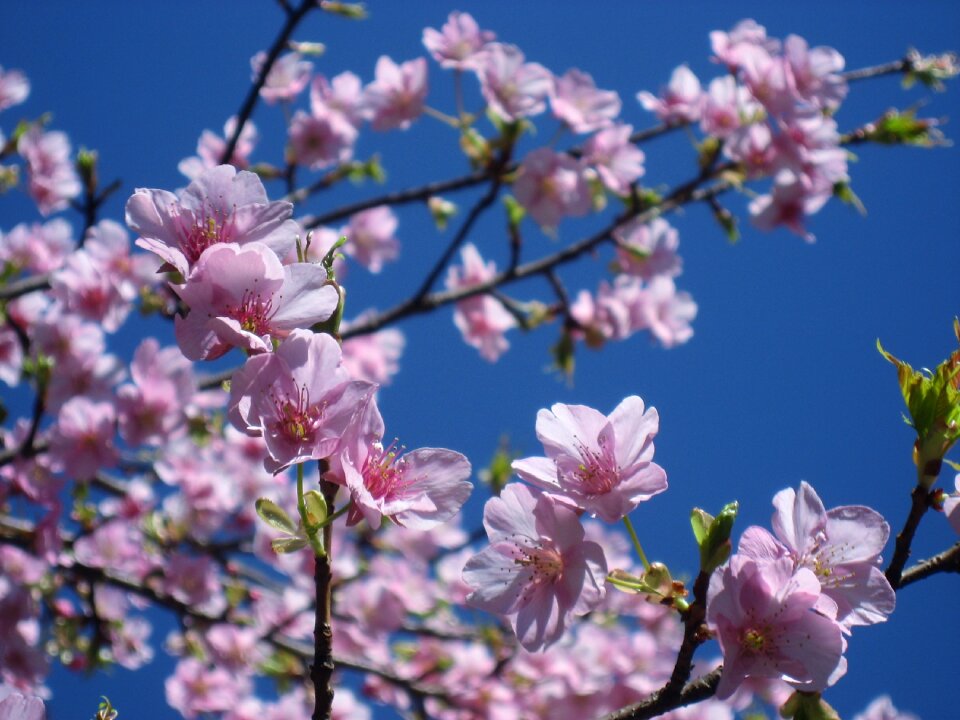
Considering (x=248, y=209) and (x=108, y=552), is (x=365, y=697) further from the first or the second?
(x=248, y=209)

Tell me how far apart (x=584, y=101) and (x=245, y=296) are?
2.59 m

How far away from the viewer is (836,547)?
4.64 ft

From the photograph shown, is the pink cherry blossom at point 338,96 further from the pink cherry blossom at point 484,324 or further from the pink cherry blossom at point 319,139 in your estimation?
the pink cherry blossom at point 484,324

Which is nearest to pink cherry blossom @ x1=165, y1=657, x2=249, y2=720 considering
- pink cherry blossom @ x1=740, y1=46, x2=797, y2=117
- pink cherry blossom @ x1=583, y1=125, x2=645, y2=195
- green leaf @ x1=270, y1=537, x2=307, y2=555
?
pink cherry blossom @ x1=583, y1=125, x2=645, y2=195

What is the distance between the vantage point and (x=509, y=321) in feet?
15.0

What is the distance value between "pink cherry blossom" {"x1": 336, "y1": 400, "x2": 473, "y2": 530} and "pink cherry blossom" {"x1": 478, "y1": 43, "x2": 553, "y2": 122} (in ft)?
7.42

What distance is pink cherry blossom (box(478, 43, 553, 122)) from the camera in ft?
11.1

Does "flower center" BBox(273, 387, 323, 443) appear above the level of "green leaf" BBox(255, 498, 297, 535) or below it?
above

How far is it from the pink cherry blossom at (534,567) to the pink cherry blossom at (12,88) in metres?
4.25

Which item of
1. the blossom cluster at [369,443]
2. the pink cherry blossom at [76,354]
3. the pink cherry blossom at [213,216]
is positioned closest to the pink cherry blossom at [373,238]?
the blossom cluster at [369,443]

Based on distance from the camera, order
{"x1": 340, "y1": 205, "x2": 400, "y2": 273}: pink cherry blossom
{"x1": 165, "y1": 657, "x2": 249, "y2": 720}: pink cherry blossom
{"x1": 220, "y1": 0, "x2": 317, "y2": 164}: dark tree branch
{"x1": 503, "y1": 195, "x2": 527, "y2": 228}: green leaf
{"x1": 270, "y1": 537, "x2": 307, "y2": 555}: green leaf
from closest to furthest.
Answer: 1. {"x1": 270, "y1": 537, "x2": 307, "y2": 555}: green leaf
2. {"x1": 220, "y1": 0, "x2": 317, "y2": 164}: dark tree branch
3. {"x1": 503, "y1": 195, "x2": 527, "y2": 228}: green leaf
4. {"x1": 165, "y1": 657, "x2": 249, "y2": 720}: pink cherry blossom
5. {"x1": 340, "y1": 205, "x2": 400, "y2": 273}: pink cherry blossom

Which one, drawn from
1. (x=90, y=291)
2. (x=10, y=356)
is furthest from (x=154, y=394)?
(x=10, y=356)

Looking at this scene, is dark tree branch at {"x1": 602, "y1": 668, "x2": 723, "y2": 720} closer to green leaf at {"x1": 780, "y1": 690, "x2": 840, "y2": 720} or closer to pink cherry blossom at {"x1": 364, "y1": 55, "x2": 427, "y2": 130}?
green leaf at {"x1": 780, "y1": 690, "x2": 840, "y2": 720}

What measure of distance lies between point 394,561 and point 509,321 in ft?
8.38
